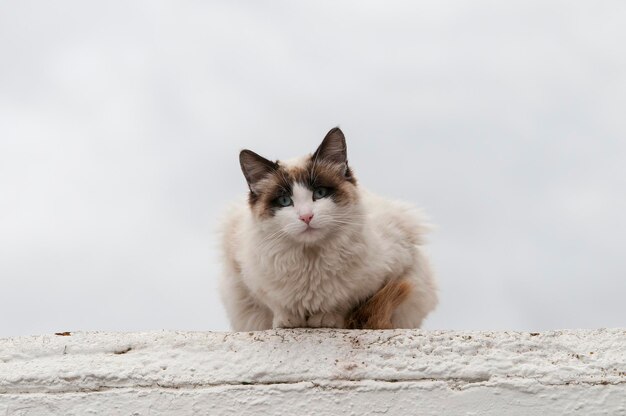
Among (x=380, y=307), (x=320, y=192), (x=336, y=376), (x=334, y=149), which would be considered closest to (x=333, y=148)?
(x=334, y=149)

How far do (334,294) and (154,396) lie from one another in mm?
622

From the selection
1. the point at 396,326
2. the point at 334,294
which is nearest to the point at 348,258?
the point at 334,294

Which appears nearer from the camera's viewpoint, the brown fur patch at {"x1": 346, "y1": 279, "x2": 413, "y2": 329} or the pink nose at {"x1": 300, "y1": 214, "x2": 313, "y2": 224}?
the pink nose at {"x1": 300, "y1": 214, "x2": 313, "y2": 224}

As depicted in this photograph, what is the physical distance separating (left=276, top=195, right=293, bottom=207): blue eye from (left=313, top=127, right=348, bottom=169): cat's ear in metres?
0.18

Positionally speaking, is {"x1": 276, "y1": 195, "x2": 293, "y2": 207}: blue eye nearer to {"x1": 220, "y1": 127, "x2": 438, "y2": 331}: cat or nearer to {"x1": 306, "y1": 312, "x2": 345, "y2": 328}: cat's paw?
{"x1": 220, "y1": 127, "x2": 438, "y2": 331}: cat

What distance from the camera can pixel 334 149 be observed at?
2.58 metres

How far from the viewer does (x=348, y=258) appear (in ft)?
8.25

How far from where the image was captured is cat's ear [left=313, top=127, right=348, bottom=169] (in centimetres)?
256

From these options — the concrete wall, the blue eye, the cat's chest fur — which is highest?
the blue eye

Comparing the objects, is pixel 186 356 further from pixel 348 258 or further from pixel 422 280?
pixel 422 280

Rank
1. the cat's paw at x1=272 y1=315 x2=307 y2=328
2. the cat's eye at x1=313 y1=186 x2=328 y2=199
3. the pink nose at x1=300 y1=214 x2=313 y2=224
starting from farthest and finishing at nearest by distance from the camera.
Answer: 1. the cat's paw at x1=272 y1=315 x2=307 y2=328
2. the cat's eye at x1=313 y1=186 x2=328 y2=199
3. the pink nose at x1=300 y1=214 x2=313 y2=224

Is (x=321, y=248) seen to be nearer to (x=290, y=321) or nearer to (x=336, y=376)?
(x=290, y=321)

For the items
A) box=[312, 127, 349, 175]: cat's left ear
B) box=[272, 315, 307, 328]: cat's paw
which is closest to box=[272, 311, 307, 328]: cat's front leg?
box=[272, 315, 307, 328]: cat's paw

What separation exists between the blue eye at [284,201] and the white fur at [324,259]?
2 centimetres
